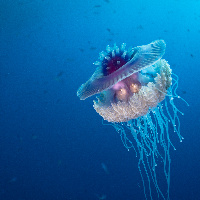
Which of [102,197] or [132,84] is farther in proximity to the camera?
[102,197]

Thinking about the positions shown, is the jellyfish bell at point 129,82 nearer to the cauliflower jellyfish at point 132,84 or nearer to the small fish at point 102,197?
the cauliflower jellyfish at point 132,84

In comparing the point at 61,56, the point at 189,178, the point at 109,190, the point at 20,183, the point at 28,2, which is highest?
the point at 28,2

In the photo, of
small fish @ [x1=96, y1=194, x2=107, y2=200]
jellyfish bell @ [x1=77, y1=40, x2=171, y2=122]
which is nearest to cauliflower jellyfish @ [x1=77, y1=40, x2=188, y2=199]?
jellyfish bell @ [x1=77, y1=40, x2=171, y2=122]

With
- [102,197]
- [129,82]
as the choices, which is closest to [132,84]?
[129,82]

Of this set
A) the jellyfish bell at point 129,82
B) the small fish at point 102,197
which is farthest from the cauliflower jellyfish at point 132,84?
the small fish at point 102,197

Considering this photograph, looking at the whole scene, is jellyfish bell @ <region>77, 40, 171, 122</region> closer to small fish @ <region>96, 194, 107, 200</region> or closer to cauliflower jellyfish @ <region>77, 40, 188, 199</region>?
cauliflower jellyfish @ <region>77, 40, 188, 199</region>

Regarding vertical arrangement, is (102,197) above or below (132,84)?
below

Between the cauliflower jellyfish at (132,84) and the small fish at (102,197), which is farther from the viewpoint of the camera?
the small fish at (102,197)

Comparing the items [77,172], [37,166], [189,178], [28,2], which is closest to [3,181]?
[37,166]

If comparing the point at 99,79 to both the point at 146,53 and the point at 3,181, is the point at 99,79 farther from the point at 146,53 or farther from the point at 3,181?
the point at 3,181

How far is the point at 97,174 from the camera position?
765 centimetres

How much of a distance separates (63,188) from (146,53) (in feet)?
18.9

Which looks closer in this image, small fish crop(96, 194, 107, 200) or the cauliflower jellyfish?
the cauliflower jellyfish

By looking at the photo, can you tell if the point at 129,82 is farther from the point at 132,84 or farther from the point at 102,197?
the point at 102,197
